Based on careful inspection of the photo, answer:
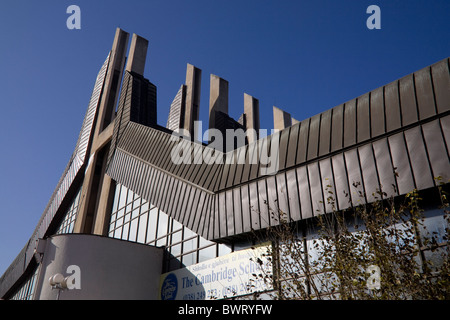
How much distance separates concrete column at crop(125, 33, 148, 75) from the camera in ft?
86.3

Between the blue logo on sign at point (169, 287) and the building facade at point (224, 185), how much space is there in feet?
0.13

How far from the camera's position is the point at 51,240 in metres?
Result: 13.9

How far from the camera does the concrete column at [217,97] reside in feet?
83.1

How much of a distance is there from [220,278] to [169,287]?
3.16 m

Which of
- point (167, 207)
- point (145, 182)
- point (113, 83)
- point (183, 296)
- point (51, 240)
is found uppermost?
point (113, 83)

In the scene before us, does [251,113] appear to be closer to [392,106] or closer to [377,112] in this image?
[377,112]

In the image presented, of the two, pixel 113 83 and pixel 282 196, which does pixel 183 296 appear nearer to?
pixel 282 196

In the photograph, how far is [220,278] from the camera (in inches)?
465

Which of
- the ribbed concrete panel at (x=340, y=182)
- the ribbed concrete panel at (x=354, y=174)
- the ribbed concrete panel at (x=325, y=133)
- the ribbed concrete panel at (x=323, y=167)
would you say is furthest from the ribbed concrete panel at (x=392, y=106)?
the ribbed concrete panel at (x=325, y=133)

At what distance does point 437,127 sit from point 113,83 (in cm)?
2617

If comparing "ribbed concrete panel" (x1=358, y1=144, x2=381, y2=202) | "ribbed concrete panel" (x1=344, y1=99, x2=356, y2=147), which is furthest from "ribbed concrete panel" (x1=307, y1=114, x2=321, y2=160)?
"ribbed concrete panel" (x1=358, y1=144, x2=381, y2=202)

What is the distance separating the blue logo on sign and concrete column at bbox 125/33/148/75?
16231mm

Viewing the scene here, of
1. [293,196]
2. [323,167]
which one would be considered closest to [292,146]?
[323,167]
